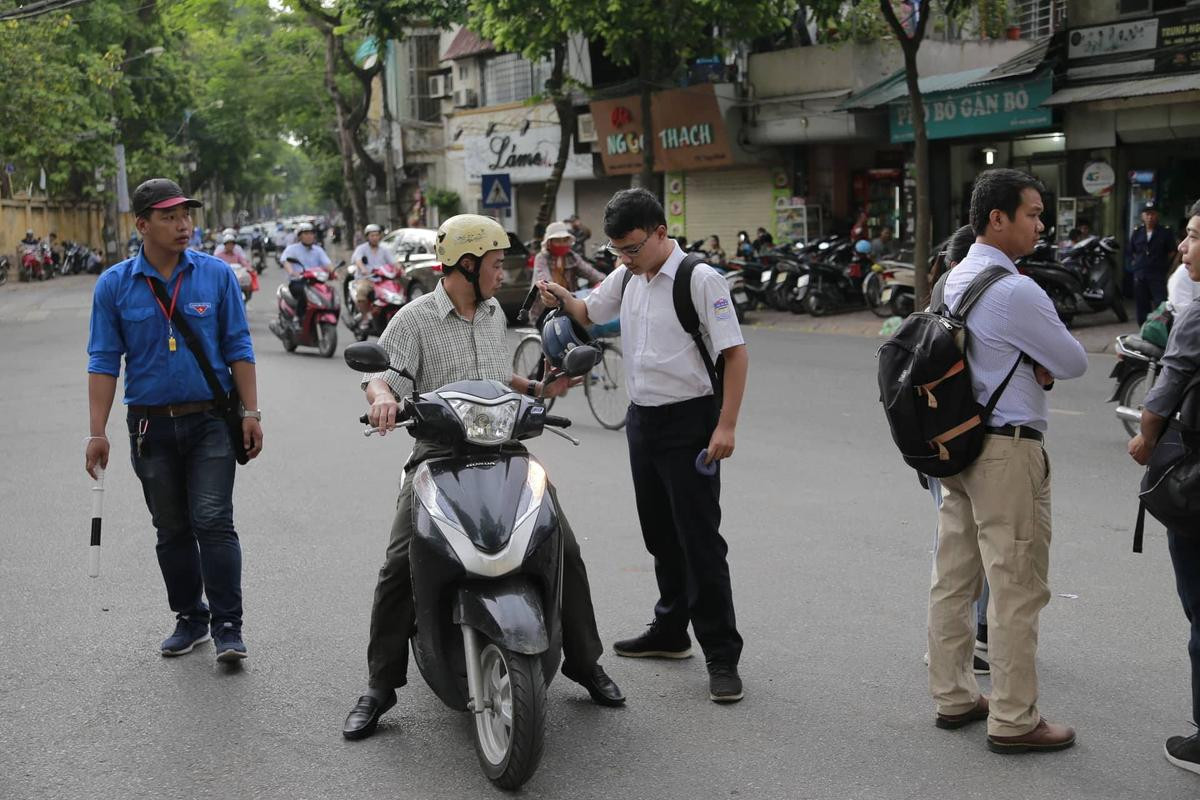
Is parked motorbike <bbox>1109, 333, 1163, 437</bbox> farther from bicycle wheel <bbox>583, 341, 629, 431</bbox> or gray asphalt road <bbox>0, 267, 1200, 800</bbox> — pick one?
bicycle wheel <bbox>583, 341, 629, 431</bbox>

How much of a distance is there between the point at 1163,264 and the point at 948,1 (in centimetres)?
454

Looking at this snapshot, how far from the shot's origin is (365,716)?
173 inches

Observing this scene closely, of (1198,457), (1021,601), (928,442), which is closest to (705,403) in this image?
(928,442)

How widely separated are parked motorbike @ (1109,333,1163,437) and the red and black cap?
5.78 m

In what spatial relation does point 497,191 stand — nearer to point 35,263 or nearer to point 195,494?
point 195,494

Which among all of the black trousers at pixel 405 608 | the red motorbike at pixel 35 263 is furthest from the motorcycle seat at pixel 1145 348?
the red motorbike at pixel 35 263

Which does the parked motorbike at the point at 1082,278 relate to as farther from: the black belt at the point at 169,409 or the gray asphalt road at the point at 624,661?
the black belt at the point at 169,409

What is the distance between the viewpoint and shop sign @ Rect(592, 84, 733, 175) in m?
27.2

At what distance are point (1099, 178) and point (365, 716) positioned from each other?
1766 cm

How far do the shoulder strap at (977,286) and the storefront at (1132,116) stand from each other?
1431 centimetres

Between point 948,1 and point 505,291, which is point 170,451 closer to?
point 948,1

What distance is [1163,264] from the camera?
16266mm

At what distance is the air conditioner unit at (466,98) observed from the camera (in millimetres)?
37250

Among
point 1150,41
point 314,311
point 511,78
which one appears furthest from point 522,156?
point 1150,41
